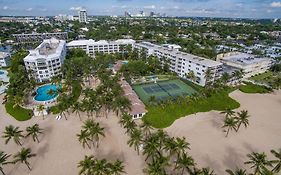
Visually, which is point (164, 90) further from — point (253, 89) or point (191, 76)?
point (253, 89)

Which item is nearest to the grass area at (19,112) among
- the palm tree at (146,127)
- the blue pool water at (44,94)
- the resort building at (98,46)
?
the blue pool water at (44,94)

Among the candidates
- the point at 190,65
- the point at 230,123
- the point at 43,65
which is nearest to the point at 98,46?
the point at 43,65

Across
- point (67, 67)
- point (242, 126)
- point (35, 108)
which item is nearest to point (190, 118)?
point (242, 126)

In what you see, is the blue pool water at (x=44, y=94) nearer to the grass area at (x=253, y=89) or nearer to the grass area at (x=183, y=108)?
the grass area at (x=183, y=108)

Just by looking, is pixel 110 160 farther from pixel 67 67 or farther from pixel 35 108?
pixel 67 67

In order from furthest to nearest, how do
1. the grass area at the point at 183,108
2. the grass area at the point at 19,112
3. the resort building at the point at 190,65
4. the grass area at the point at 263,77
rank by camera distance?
1. the grass area at the point at 263,77
2. the resort building at the point at 190,65
3. the grass area at the point at 19,112
4. the grass area at the point at 183,108
